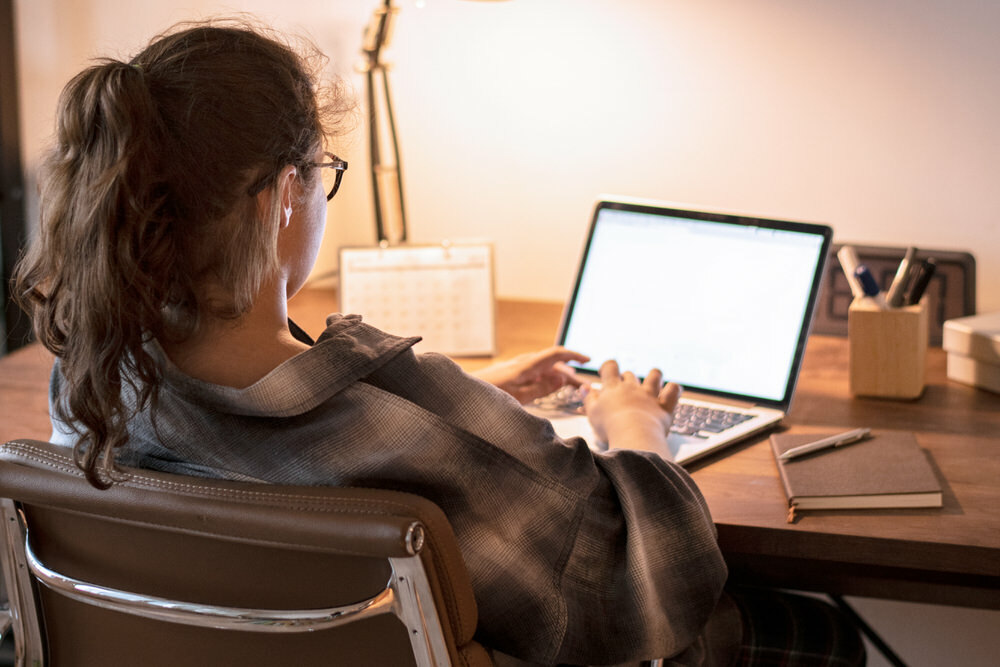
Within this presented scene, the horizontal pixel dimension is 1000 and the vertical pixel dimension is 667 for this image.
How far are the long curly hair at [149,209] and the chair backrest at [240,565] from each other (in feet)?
0.16

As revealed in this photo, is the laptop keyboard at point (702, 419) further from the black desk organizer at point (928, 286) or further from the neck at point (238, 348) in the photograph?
the neck at point (238, 348)

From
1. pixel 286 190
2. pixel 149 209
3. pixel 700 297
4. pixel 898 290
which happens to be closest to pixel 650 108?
pixel 700 297

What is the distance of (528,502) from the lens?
0.80m

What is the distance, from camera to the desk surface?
2.94 feet

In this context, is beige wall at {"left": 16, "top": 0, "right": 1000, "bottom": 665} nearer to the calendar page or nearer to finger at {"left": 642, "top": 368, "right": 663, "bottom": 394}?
the calendar page

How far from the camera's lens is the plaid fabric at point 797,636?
3.86 feet

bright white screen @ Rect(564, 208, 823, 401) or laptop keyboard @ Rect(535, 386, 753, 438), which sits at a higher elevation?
bright white screen @ Rect(564, 208, 823, 401)

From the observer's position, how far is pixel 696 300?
51.9 inches

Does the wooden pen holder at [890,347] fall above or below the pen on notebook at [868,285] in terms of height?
below

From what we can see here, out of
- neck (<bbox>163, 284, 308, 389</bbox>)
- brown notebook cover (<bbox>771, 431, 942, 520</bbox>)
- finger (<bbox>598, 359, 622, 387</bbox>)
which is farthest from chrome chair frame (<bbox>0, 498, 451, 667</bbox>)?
finger (<bbox>598, 359, 622, 387</bbox>)

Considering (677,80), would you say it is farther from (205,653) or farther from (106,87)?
(205,653)

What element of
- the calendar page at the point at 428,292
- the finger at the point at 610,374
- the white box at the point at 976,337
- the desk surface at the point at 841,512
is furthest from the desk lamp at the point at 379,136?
the white box at the point at 976,337

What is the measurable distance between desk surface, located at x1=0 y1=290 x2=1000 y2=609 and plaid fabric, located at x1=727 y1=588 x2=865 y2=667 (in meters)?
0.09

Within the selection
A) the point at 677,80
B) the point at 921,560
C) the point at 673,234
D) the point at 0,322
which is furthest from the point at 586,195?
the point at 0,322
